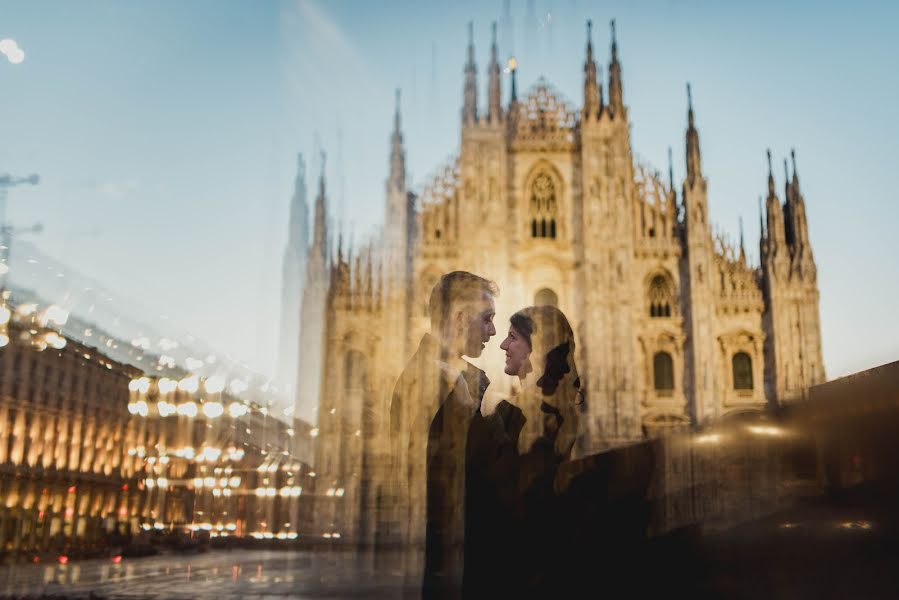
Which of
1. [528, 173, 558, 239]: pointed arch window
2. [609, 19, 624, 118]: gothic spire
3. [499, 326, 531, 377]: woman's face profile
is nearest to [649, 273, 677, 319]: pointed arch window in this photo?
[528, 173, 558, 239]: pointed arch window

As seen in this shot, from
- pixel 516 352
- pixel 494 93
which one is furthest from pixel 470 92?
pixel 516 352

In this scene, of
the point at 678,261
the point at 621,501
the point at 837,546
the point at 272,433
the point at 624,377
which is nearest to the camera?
the point at 837,546

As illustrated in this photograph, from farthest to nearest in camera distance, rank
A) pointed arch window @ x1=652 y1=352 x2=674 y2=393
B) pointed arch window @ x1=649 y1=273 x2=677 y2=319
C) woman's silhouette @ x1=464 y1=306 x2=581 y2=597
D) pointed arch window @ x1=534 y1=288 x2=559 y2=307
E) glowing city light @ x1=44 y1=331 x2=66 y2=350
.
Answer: pointed arch window @ x1=534 y1=288 x2=559 y2=307, pointed arch window @ x1=649 y1=273 x2=677 y2=319, pointed arch window @ x1=652 y1=352 x2=674 y2=393, glowing city light @ x1=44 y1=331 x2=66 y2=350, woman's silhouette @ x1=464 y1=306 x2=581 y2=597

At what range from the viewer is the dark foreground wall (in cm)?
255

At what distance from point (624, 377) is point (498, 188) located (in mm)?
9299

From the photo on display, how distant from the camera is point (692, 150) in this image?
3747cm

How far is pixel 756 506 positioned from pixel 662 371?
3382cm

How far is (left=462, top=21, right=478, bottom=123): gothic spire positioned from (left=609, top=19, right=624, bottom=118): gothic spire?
578 cm

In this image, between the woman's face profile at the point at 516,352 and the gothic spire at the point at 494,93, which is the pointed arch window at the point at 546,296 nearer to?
the gothic spire at the point at 494,93

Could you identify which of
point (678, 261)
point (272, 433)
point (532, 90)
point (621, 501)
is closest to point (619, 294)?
point (678, 261)

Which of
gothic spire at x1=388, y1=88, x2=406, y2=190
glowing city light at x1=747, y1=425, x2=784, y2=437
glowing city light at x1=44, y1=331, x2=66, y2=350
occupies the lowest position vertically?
glowing city light at x1=747, y1=425, x2=784, y2=437

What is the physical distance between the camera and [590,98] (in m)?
37.6

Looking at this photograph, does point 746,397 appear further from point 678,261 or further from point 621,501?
point 621,501

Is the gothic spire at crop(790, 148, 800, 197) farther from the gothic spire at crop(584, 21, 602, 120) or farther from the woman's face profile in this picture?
the woman's face profile
